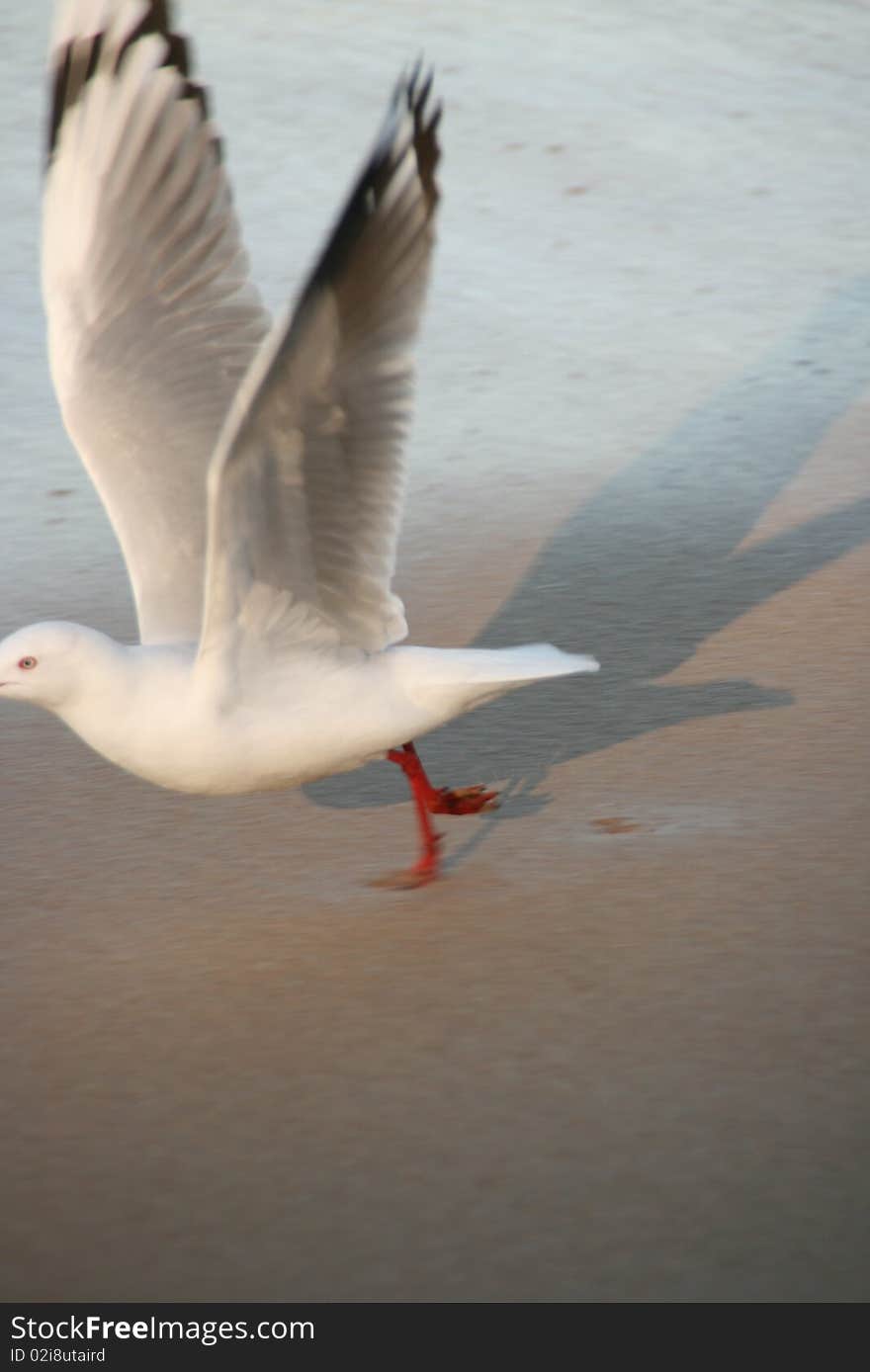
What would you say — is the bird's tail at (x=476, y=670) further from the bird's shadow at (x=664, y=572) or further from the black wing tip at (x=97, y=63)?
the black wing tip at (x=97, y=63)

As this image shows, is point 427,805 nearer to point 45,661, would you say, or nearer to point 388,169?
point 45,661

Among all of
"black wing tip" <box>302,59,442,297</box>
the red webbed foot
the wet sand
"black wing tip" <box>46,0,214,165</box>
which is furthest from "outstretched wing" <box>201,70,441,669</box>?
"black wing tip" <box>46,0,214,165</box>

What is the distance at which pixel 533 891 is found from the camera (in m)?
3.23

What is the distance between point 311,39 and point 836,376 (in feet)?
12.0

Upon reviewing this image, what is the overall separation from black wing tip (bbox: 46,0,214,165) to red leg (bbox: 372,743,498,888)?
1213 millimetres

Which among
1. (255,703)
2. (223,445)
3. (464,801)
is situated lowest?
(464,801)

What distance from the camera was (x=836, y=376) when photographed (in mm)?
6062

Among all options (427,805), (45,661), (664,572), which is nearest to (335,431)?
(45,661)

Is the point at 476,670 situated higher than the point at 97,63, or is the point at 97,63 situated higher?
the point at 97,63

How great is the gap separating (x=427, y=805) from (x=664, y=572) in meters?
1.47

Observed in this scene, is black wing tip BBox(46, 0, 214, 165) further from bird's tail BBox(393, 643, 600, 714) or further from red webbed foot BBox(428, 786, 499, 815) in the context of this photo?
red webbed foot BBox(428, 786, 499, 815)

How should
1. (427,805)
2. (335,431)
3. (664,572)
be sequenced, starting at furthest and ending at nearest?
(664,572)
(427,805)
(335,431)

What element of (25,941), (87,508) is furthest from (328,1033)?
(87,508)

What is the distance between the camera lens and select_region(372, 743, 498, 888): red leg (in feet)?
11.0
